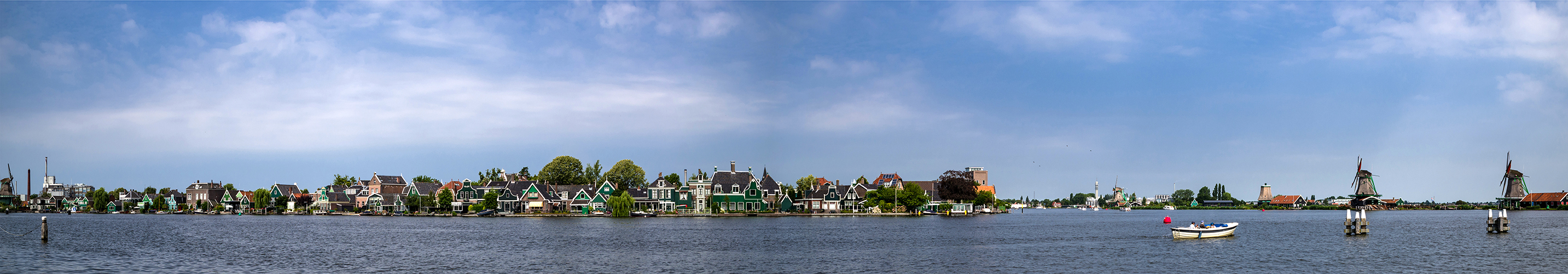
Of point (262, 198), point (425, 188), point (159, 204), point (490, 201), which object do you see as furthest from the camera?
point (159, 204)

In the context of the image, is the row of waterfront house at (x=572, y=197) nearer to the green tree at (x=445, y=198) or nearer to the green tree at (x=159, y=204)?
the green tree at (x=445, y=198)

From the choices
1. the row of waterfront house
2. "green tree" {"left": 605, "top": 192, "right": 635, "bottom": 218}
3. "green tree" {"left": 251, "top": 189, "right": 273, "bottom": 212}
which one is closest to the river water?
"green tree" {"left": 605, "top": 192, "right": 635, "bottom": 218}

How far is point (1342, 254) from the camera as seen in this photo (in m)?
47.6

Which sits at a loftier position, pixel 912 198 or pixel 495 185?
Result: pixel 495 185

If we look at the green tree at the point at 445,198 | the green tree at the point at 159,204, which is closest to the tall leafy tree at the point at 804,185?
the green tree at the point at 445,198

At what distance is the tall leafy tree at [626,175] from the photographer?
443 feet

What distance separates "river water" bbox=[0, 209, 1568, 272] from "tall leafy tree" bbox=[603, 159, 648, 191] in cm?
5131

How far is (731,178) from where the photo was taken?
119 meters

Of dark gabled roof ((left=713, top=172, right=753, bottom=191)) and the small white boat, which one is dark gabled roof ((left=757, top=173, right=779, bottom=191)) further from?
the small white boat

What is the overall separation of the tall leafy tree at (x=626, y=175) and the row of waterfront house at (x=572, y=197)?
18.7 feet

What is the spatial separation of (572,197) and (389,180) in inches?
1681

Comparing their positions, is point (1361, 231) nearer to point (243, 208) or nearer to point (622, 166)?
point (622, 166)

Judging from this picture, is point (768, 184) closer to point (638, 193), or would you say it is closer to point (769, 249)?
point (638, 193)

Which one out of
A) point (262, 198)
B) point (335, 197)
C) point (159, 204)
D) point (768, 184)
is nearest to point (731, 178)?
point (768, 184)
